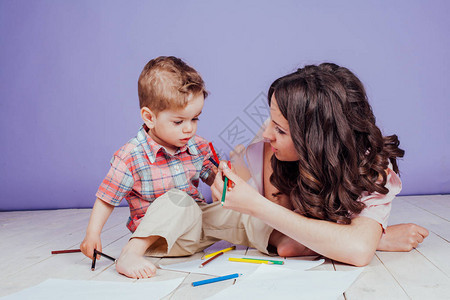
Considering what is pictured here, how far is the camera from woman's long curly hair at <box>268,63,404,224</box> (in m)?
1.13

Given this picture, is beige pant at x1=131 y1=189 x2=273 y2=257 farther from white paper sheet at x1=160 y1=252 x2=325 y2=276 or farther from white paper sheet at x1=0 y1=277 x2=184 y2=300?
white paper sheet at x1=0 y1=277 x2=184 y2=300

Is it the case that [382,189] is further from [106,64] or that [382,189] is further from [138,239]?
[106,64]

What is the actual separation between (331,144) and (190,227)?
0.46 meters

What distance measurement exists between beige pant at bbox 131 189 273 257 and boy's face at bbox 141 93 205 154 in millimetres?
159

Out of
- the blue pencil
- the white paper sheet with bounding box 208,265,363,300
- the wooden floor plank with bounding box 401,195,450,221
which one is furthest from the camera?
the wooden floor plank with bounding box 401,195,450,221

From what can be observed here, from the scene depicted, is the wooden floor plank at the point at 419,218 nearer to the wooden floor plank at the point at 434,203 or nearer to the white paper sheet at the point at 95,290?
the wooden floor plank at the point at 434,203

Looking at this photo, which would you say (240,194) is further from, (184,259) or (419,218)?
(419,218)

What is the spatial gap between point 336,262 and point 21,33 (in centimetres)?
215

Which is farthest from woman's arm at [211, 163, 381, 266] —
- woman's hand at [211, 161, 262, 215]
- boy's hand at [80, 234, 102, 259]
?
boy's hand at [80, 234, 102, 259]

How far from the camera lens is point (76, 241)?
153 cm

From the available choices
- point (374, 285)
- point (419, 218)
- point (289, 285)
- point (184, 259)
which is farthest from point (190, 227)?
point (419, 218)

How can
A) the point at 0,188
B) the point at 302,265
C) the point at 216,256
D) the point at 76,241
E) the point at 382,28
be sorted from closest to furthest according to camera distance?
the point at 302,265 → the point at 216,256 → the point at 76,241 → the point at 382,28 → the point at 0,188

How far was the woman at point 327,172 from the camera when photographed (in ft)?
3.55

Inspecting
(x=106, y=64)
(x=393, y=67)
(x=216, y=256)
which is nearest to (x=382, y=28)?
(x=393, y=67)
